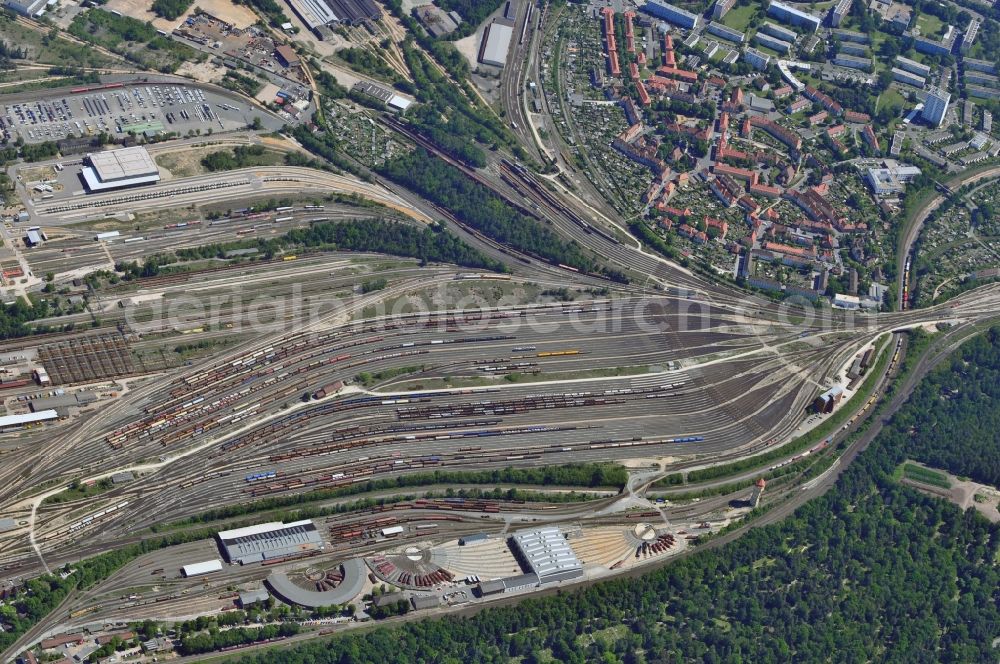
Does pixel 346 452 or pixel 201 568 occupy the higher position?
pixel 346 452

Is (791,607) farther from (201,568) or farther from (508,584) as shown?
(201,568)

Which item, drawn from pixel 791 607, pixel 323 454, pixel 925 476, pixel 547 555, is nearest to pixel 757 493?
pixel 791 607

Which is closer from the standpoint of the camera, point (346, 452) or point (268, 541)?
point (268, 541)

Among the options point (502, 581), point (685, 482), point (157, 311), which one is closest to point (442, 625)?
point (502, 581)

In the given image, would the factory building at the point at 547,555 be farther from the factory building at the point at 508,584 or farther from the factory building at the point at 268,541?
the factory building at the point at 268,541

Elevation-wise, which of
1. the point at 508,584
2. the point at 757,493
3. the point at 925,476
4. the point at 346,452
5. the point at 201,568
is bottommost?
the point at 508,584

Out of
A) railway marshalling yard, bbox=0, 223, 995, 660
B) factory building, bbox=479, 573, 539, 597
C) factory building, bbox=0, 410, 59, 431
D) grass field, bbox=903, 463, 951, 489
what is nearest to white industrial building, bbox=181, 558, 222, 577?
railway marshalling yard, bbox=0, 223, 995, 660

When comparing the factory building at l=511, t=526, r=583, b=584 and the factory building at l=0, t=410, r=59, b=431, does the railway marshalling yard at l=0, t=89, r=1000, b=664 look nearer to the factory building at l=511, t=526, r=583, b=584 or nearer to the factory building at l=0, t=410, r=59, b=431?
the factory building at l=511, t=526, r=583, b=584

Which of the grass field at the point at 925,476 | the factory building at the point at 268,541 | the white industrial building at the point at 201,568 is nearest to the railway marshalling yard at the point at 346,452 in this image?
the white industrial building at the point at 201,568
